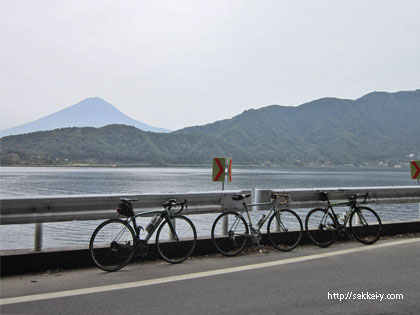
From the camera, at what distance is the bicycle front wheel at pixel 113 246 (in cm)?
520

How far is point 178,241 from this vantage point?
589cm

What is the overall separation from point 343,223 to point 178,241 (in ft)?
11.0

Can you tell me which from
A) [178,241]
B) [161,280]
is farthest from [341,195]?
[161,280]

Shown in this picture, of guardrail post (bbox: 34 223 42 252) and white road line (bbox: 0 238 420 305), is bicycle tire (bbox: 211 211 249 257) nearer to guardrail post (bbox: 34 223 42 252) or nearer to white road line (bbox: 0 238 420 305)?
white road line (bbox: 0 238 420 305)

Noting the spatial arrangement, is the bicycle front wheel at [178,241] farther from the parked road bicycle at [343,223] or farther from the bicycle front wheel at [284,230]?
the parked road bicycle at [343,223]

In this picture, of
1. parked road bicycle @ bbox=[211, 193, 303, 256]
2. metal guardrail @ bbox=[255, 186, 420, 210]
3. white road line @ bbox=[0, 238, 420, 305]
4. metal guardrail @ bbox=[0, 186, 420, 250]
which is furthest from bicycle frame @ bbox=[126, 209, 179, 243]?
metal guardrail @ bbox=[255, 186, 420, 210]

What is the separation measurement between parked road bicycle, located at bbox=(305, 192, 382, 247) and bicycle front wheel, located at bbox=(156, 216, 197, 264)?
7.49 feet

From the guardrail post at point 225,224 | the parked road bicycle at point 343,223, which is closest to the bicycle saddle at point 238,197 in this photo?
the guardrail post at point 225,224

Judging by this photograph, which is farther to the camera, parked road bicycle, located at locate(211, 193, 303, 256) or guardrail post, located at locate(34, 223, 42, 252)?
parked road bicycle, located at locate(211, 193, 303, 256)

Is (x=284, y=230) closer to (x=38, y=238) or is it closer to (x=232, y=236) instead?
(x=232, y=236)

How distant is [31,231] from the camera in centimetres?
1902

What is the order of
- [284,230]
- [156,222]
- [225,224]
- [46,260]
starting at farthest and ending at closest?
1. [284,230]
2. [225,224]
3. [156,222]
4. [46,260]

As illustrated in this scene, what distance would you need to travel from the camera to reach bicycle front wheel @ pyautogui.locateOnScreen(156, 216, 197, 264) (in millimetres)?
5723

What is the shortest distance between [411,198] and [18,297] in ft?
26.9
